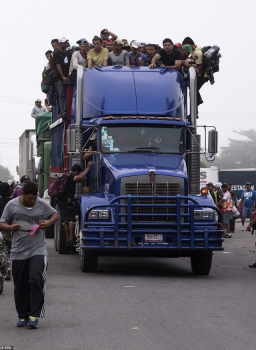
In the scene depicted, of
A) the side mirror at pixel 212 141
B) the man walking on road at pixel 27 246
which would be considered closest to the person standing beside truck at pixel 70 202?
the side mirror at pixel 212 141

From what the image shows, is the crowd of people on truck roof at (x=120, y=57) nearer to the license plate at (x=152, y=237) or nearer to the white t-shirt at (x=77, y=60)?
the white t-shirt at (x=77, y=60)

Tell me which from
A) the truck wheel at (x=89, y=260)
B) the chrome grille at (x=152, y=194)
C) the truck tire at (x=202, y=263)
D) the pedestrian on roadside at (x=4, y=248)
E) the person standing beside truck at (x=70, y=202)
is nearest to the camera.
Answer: the pedestrian on roadside at (x=4, y=248)

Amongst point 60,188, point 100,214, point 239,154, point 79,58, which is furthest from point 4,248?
point 239,154

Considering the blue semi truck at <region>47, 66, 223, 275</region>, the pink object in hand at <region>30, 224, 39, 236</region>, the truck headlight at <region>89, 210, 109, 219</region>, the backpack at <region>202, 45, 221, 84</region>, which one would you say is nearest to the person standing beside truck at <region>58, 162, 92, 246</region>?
the blue semi truck at <region>47, 66, 223, 275</region>

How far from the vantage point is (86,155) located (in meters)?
17.2

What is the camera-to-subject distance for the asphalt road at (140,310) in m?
9.20

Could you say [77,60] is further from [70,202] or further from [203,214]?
[203,214]

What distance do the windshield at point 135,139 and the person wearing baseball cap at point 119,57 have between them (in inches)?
113

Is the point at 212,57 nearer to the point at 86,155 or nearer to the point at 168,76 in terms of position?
the point at 168,76

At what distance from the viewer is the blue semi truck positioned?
15.3 m

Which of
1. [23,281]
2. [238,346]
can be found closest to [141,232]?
[23,281]

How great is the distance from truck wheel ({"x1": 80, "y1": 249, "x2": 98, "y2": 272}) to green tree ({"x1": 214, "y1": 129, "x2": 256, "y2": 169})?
154955 millimetres

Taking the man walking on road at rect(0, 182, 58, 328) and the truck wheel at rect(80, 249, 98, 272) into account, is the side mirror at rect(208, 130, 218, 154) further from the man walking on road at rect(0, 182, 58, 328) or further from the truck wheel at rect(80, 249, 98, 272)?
the man walking on road at rect(0, 182, 58, 328)

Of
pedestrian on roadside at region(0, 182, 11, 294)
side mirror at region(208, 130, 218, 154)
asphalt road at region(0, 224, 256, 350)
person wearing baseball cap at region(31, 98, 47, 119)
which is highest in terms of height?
person wearing baseball cap at region(31, 98, 47, 119)
